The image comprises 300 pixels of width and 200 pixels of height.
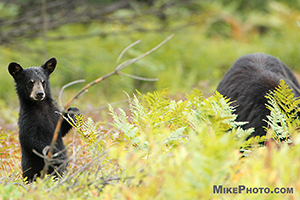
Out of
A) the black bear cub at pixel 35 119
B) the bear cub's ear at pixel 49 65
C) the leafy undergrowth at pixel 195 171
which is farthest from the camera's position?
the bear cub's ear at pixel 49 65

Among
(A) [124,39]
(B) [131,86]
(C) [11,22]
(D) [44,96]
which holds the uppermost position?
(C) [11,22]

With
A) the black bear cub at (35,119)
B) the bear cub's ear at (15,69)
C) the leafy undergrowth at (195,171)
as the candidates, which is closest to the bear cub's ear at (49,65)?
the black bear cub at (35,119)

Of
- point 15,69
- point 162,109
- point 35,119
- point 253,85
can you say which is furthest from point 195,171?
point 15,69

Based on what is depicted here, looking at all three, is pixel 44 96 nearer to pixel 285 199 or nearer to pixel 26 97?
pixel 26 97

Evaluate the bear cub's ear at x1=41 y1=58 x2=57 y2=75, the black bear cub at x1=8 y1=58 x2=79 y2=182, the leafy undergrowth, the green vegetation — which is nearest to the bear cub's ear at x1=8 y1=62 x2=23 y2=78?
the black bear cub at x1=8 y1=58 x2=79 y2=182

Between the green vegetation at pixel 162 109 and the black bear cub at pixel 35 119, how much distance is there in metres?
0.21

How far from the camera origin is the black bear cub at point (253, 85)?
362cm

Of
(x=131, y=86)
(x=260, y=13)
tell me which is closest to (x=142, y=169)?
(x=131, y=86)

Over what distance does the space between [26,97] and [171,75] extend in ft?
24.5

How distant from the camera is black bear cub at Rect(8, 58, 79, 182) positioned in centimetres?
354

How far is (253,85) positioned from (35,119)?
2.41 m

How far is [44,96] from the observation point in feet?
11.7

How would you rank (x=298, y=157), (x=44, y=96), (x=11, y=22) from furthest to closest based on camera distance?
(x=11, y=22) < (x=44, y=96) < (x=298, y=157)

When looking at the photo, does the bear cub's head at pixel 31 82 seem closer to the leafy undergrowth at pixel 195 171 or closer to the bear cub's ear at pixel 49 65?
the bear cub's ear at pixel 49 65
